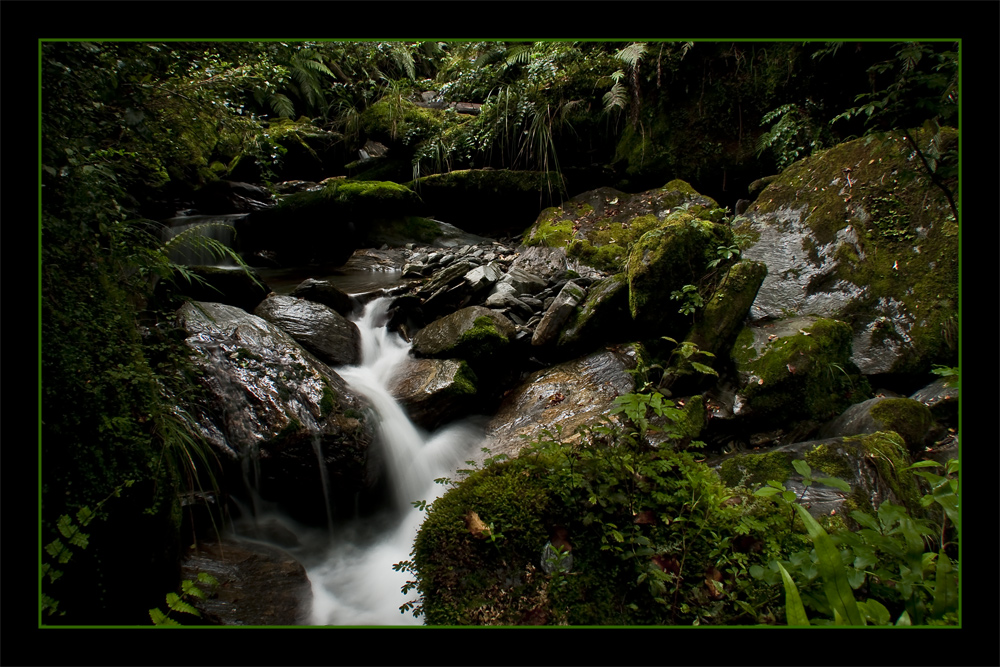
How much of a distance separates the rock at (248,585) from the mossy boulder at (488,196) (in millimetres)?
7027

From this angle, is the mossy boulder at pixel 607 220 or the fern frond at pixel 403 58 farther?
the fern frond at pixel 403 58

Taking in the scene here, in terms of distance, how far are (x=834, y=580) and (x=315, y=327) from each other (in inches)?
182

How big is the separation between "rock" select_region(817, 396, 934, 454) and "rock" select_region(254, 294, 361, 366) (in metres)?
4.41

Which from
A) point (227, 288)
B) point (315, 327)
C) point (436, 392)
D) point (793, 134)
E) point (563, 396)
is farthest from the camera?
point (793, 134)

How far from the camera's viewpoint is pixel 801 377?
381 centimetres

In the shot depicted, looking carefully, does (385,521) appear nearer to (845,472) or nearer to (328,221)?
(845,472)

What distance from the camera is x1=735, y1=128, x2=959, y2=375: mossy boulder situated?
4.08m

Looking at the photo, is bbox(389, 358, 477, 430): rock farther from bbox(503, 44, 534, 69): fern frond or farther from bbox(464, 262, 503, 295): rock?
bbox(503, 44, 534, 69): fern frond

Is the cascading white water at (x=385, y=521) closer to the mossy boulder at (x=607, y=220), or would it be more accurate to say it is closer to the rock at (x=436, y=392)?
the rock at (x=436, y=392)

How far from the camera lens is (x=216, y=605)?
2.52m

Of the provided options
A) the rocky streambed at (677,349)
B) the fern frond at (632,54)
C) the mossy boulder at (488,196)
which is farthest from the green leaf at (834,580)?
the mossy boulder at (488,196)

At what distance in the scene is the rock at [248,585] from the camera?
2.52m

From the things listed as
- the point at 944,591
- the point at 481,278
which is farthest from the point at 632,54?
the point at 944,591
